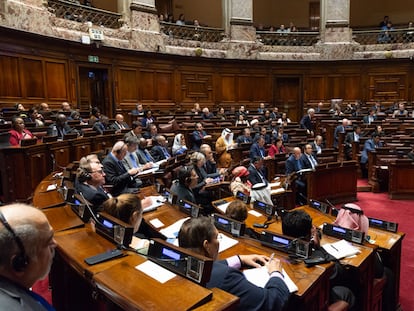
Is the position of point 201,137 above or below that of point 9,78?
below

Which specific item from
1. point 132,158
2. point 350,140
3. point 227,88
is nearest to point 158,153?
point 132,158

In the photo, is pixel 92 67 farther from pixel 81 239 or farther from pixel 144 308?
pixel 144 308

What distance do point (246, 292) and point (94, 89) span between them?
11.2 m

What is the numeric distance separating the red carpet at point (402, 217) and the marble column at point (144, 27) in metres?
8.19

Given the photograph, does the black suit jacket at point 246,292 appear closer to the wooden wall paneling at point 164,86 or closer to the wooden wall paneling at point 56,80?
the wooden wall paneling at point 56,80

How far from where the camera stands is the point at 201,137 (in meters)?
8.89

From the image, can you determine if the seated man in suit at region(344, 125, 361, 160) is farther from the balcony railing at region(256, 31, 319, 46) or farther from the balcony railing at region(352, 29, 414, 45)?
the balcony railing at region(352, 29, 414, 45)

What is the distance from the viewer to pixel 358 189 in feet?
25.5

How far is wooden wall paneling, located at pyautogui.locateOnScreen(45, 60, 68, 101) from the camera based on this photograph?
9.98 metres

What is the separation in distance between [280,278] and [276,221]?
1456mm

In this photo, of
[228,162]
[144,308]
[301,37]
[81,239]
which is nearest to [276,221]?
[81,239]

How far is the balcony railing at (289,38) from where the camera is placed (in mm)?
15172

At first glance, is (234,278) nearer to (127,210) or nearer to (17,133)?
(127,210)

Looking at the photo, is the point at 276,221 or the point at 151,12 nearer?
the point at 276,221
